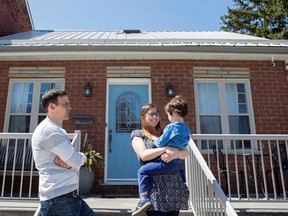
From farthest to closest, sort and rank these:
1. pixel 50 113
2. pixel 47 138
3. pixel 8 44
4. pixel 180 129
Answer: pixel 8 44 → pixel 180 129 → pixel 50 113 → pixel 47 138

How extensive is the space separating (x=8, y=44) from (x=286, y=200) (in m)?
6.16

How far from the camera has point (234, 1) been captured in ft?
69.5

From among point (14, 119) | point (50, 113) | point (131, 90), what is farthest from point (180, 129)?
point (14, 119)

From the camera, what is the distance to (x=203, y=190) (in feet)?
11.0

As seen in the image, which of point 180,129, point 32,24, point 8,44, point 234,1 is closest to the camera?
point 180,129

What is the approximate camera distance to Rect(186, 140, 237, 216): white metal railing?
111 inches

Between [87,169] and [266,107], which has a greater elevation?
[266,107]

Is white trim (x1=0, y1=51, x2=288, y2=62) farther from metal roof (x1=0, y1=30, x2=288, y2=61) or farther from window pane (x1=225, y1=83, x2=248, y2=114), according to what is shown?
window pane (x1=225, y1=83, x2=248, y2=114)

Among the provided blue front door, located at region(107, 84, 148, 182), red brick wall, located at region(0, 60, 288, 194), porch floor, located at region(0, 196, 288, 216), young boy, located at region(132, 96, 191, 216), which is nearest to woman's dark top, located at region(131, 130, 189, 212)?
young boy, located at region(132, 96, 191, 216)

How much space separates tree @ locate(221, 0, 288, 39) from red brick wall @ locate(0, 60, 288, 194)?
41.2 feet

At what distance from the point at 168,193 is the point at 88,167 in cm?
344

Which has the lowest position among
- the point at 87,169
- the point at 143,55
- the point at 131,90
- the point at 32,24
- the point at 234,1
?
the point at 87,169

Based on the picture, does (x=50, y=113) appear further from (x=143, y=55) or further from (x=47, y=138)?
(x=143, y=55)

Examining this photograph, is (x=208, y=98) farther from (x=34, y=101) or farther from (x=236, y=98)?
(x=34, y=101)
